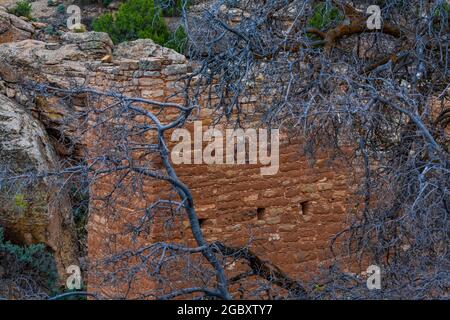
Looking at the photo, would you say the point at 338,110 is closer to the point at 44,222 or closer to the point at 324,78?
the point at 324,78

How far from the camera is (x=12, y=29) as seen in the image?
14.2 metres

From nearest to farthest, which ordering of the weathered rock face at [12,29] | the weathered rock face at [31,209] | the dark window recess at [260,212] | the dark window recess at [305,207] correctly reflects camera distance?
the dark window recess at [260,212] → the dark window recess at [305,207] → the weathered rock face at [31,209] → the weathered rock face at [12,29]

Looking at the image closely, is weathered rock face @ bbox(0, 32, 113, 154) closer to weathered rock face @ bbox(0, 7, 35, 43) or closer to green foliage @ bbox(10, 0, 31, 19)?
weathered rock face @ bbox(0, 7, 35, 43)

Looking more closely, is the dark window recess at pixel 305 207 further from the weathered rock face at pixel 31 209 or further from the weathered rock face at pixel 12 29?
the weathered rock face at pixel 12 29

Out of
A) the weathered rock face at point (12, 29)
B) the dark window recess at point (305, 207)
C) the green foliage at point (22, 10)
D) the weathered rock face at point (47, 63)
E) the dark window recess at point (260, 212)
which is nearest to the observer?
the dark window recess at point (260, 212)

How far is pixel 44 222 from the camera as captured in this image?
11305mm

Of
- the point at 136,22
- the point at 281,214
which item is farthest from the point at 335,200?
the point at 136,22
